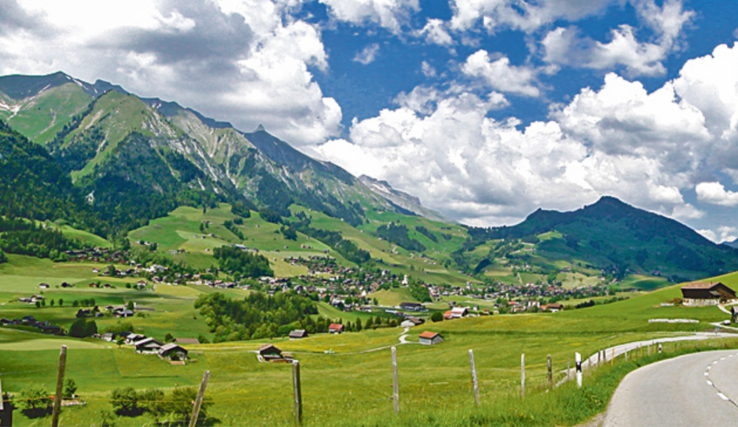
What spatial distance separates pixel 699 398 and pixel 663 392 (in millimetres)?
2017

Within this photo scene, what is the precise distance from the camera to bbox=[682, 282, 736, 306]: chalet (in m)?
127

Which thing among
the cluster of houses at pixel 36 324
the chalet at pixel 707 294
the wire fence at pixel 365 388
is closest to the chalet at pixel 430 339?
the wire fence at pixel 365 388

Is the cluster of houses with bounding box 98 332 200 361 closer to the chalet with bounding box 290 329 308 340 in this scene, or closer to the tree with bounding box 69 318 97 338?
the tree with bounding box 69 318 97 338

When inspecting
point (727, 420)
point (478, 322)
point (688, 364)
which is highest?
point (727, 420)

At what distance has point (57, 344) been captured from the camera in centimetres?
10512

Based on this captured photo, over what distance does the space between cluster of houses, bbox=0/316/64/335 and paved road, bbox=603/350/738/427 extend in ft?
527

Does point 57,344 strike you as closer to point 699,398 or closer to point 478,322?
point 478,322

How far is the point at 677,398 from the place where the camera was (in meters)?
20.7

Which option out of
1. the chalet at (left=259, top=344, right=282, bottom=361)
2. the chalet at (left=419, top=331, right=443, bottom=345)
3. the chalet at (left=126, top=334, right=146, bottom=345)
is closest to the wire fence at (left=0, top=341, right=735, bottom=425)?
the chalet at (left=259, top=344, right=282, bottom=361)

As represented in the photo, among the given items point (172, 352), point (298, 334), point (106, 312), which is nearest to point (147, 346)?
point (172, 352)

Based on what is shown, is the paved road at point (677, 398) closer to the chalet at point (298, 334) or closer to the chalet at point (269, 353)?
the chalet at point (269, 353)

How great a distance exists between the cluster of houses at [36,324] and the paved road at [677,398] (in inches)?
6321

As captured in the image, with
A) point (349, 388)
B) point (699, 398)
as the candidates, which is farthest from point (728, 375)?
point (349, 388)

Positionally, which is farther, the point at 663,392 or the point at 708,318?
the point at 708,318
